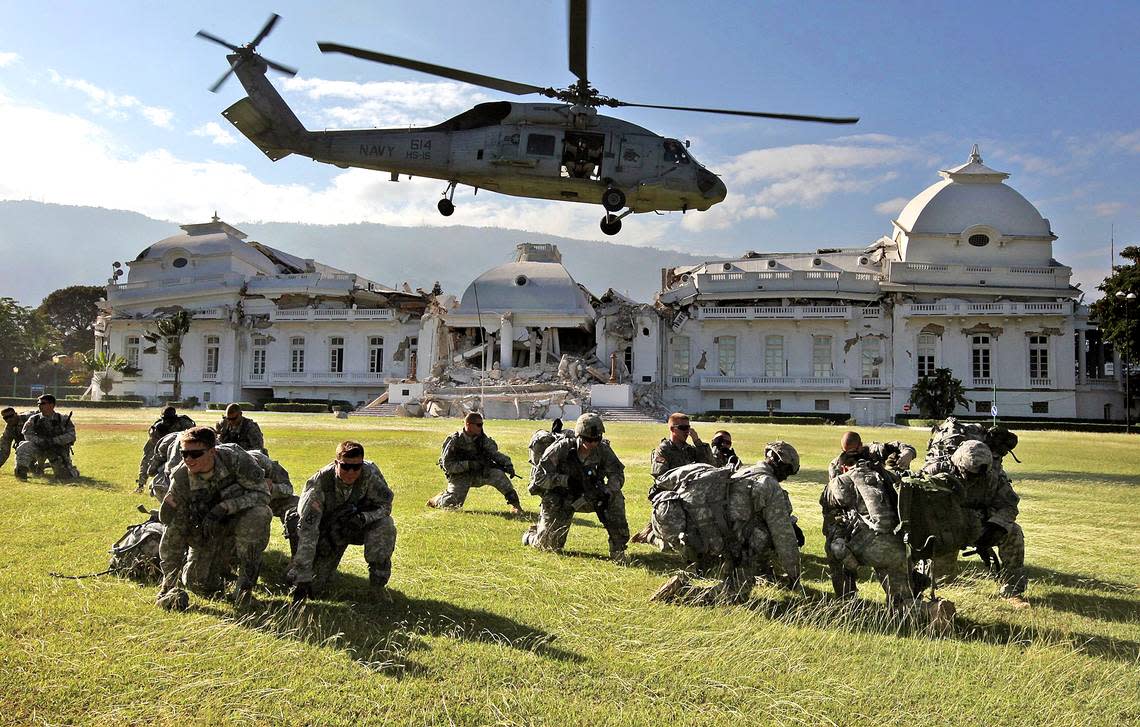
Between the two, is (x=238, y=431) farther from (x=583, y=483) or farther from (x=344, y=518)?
(x=583, y=483)

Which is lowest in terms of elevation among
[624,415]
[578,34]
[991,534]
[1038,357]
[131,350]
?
[624,415]

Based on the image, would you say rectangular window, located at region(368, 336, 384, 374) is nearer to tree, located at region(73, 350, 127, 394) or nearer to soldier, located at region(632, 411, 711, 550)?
tree, located at region(73, 350, 127, 394)

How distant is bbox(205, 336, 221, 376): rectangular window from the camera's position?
2399 inches

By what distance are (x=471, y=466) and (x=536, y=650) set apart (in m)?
6.11

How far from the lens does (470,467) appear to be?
37.6 ft

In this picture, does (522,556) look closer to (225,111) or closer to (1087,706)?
(1087,706)

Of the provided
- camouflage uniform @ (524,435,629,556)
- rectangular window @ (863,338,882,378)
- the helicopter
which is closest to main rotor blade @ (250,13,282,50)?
the helicopter

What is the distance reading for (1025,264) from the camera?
2085 inches

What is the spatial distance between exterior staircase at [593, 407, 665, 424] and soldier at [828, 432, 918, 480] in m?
34.9

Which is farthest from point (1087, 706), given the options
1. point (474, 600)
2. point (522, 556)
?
point (522, 556)

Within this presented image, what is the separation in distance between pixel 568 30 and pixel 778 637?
1110cm

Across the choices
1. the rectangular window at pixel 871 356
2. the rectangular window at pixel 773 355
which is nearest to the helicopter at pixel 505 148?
the rectangular window at pixel 773 355

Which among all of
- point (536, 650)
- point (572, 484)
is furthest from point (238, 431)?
point (536, 650)

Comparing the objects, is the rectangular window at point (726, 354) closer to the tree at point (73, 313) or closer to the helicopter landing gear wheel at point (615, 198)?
the helicopter landing gear wheel at point (615, 198)
